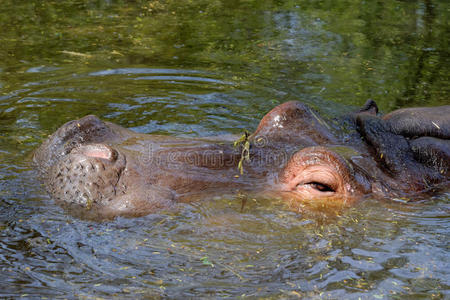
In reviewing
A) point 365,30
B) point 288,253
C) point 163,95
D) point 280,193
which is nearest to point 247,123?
point 163,95

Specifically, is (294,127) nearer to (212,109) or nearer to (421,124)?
(421,124)

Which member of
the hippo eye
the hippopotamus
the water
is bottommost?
the water

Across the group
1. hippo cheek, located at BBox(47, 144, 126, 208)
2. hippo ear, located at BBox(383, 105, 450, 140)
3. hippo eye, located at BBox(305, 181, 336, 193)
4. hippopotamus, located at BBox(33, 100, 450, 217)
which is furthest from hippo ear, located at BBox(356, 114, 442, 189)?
hippo cheek, located at BBox(47, 144, 126, 208)

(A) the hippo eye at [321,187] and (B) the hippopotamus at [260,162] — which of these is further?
(A) the hippo eye at [321,187]

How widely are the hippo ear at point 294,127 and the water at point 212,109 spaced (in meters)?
0.65

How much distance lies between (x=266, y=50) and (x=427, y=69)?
265 centimetres

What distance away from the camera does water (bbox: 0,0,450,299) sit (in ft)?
12.8

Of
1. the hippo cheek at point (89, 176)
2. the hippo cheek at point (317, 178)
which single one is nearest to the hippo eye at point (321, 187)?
the hippo cheek at point (317, 178)

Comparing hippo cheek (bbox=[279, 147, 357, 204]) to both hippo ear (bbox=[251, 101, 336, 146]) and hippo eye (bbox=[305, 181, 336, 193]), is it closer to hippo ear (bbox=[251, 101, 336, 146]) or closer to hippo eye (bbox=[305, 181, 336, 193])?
hippo eye (bbox=[305, 181, 336, 193])

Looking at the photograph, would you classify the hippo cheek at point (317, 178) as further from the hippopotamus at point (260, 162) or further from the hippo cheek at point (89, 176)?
the hippo cheek at point (89, 176)

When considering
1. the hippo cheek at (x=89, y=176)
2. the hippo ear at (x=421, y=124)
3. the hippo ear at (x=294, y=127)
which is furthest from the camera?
the hippo ear at (x=421, y=124)

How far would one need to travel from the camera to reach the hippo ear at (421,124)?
512 cm

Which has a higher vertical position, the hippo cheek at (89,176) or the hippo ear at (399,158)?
the hippo cheek at (89,176)

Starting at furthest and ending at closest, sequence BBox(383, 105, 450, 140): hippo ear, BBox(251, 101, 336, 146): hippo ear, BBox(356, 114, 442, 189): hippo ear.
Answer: BBox(383, 105, 450, 140): hippo ear, BBox(251, 101, 336, 146): hippo ear, BBox(356, 114, 442, 189): hippo ear
